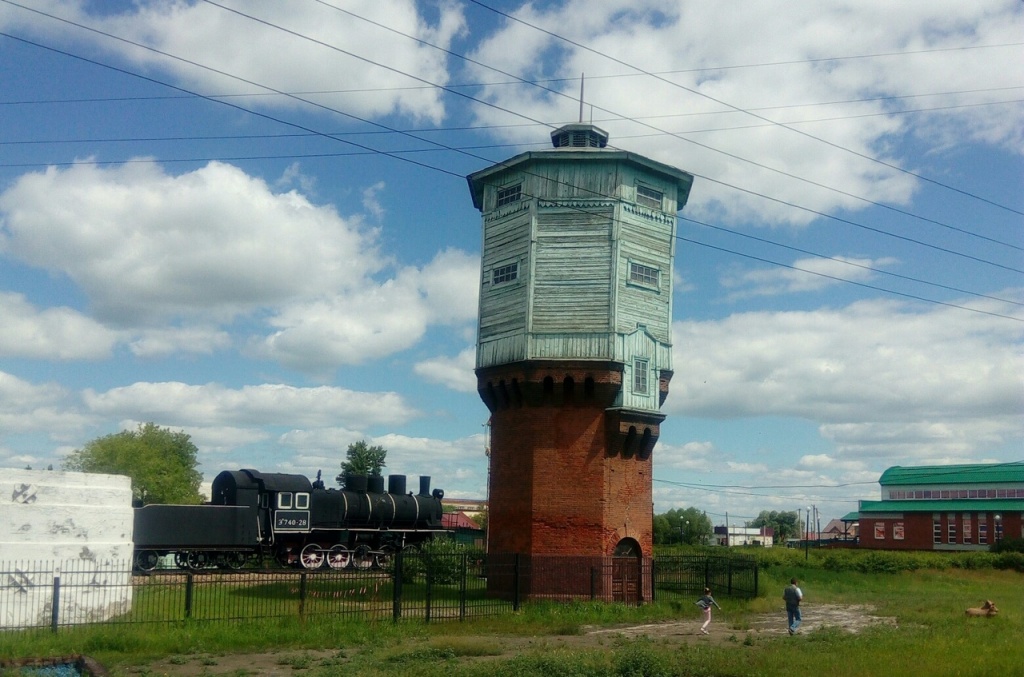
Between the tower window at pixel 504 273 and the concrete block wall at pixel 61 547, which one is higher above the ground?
the tower window at pixel 504 273

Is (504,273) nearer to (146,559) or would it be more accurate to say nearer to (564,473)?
(564,473)

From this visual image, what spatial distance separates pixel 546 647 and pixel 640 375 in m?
12.0

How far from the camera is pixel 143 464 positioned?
72.7 metres

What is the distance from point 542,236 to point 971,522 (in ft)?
169

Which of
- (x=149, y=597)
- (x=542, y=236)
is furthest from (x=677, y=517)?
(x=149, y=597)

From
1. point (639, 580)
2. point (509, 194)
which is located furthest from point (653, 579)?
point (509, 194)

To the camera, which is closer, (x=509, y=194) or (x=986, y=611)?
(x=986, y=611)

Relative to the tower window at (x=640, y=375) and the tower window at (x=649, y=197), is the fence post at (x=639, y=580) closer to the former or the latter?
the tower window at (x=640, y=375)

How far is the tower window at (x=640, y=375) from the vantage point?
97.6ft

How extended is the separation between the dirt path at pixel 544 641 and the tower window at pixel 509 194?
14.1m

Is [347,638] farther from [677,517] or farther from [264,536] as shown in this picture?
[677,517]

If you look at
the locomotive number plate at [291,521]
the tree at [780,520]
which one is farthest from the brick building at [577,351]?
the tree at [780,520]

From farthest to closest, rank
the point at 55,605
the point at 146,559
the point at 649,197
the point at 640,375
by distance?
the point at 146,559 → the point at 649,197 → the point at 640,375 → the point at 55,605

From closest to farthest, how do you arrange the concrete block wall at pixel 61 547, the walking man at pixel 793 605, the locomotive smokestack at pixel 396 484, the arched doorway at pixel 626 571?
the concrete block wall at pixel 61 547 < the walking man at pixel 793 605 < the arched doorway at pixel 626 571 < the locomotive smokestack at pixel 396 484
